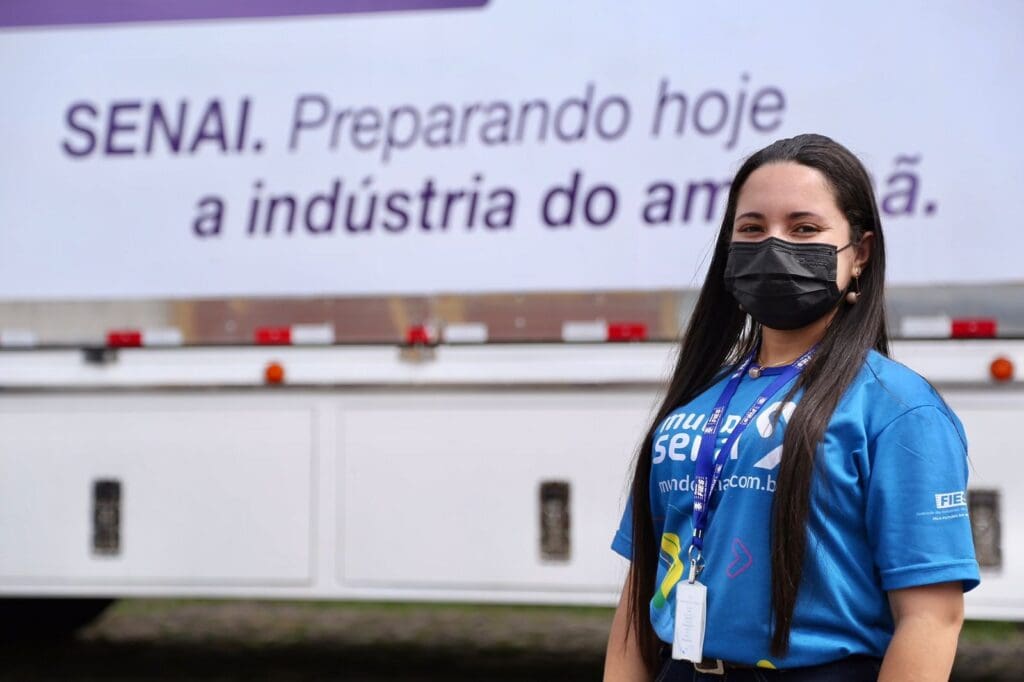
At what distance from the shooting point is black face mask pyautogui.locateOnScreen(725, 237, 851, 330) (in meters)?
1.62

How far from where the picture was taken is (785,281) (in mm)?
1619

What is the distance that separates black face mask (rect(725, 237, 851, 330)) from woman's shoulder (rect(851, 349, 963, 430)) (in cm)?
12

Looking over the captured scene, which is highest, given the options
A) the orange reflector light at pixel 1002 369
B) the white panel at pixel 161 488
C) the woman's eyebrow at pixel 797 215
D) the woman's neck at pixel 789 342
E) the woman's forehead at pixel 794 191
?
the woman's forehead at pixel 794 191

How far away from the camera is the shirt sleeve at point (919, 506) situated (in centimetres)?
146

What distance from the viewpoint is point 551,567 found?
13.8 ft

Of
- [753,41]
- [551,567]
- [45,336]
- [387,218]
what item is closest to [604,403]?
[551,567]

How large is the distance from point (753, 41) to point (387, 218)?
128cm

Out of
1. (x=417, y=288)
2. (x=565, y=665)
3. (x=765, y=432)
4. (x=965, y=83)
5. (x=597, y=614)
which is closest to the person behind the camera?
(x=765, y=432)

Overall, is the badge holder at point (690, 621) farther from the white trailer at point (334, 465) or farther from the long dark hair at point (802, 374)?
the white trailer at point (334, 465)

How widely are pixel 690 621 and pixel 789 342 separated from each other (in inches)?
15.6

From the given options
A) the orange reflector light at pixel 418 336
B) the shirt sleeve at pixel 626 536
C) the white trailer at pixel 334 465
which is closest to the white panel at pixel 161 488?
the white trailer at pixel 334 465

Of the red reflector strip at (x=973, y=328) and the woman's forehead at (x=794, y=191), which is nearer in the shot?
the woman's forehead at (x=794, y=191)

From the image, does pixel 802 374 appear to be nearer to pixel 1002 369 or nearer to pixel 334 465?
pixel 1002 369

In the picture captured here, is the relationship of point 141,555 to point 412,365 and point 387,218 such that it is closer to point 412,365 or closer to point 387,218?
point 412,365
